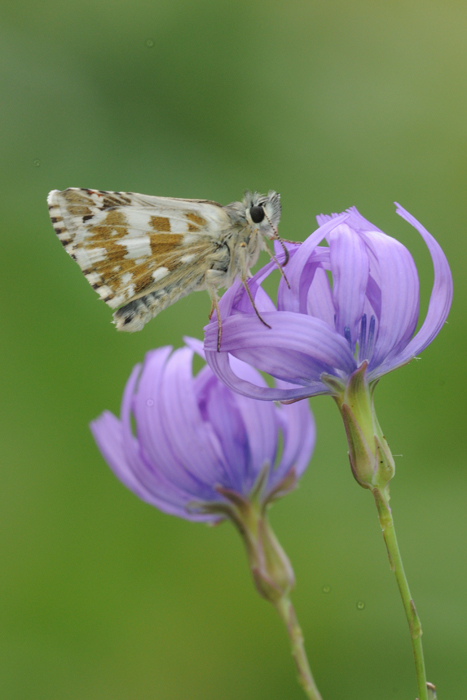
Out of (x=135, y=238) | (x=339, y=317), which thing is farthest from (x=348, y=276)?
(x=135, y=238)

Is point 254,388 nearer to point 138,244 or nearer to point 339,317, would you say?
point 339,317

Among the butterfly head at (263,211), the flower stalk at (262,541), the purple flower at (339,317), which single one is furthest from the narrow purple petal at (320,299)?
the flower stalk at (262,541)

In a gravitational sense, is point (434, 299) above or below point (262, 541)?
above

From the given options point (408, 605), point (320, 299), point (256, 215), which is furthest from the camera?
point (256, 215)

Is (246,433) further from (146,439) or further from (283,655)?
(283,655)

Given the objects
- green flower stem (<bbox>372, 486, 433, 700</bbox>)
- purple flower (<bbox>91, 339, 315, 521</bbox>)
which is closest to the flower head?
purple flower (<bbox>91, 339, 315, 521</bbox>)
